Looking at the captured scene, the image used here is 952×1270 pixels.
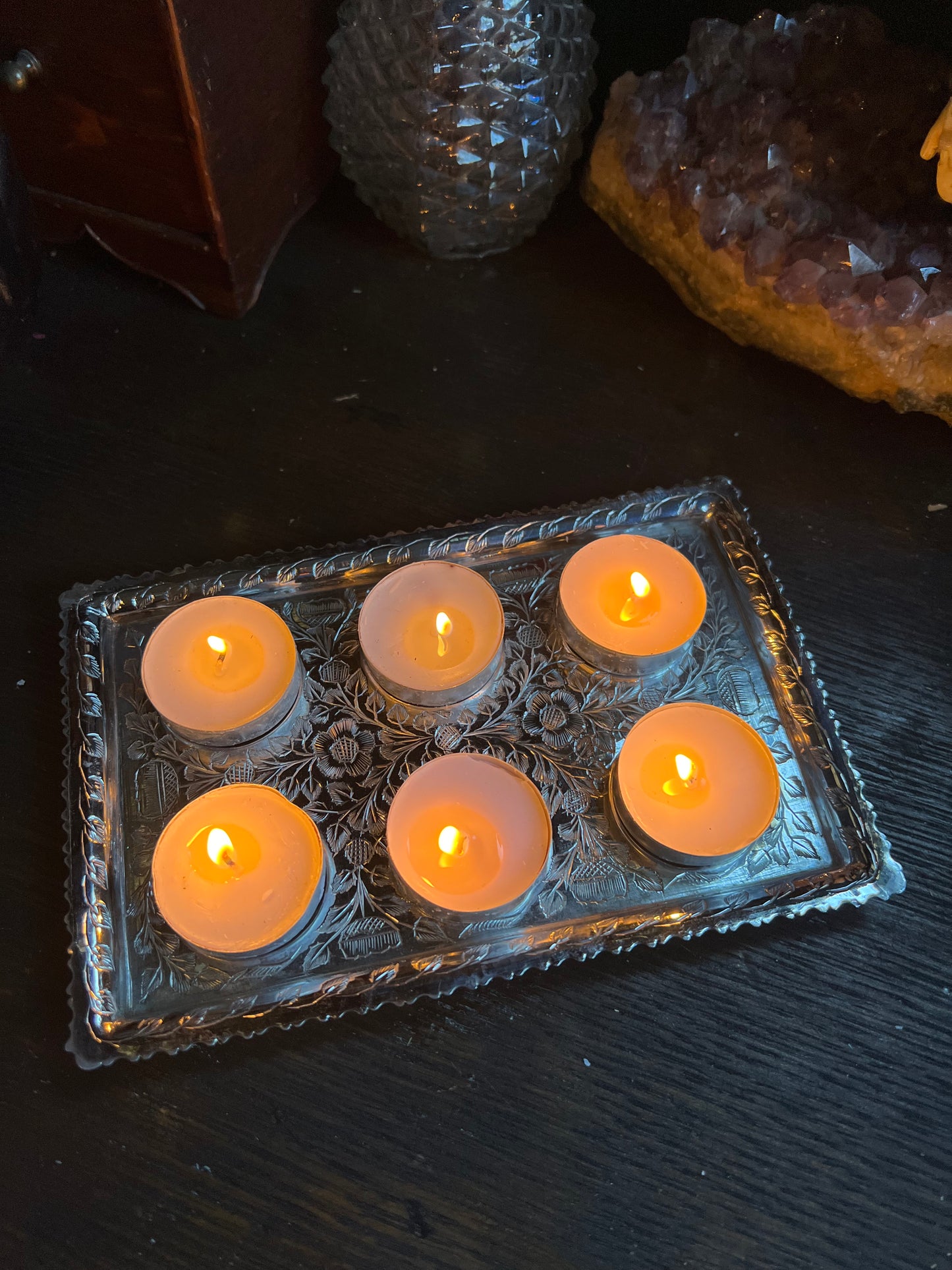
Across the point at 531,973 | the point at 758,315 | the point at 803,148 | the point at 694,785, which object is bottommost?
the point at 531,973

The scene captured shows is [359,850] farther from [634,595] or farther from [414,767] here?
[634,595]

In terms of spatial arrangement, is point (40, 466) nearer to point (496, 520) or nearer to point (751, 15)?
point (496, 520)

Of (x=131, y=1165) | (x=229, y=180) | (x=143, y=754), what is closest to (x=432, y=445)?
(x=229, y=180)

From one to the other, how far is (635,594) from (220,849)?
364 mm

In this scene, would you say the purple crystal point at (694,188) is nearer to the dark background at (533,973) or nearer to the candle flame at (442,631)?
the dark background at (533,973)

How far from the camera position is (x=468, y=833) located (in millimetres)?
624

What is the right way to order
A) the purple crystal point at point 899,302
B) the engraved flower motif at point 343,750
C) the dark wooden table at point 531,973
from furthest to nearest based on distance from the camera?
the purple crystal point at point 899,302 → the engraved flower motif at point 343,750 → the dark wooden table at point 531,973

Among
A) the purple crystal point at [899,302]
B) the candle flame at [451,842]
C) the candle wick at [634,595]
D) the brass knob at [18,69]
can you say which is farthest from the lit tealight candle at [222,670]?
the purple crystal point at [899,302]

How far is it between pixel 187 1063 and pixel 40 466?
0.56 metres

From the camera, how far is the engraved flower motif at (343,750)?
2.20ft

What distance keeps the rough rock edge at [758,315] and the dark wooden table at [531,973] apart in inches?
2.0

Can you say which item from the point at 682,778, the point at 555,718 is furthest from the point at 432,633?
the point at 682,778

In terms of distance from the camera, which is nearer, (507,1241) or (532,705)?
(507,1241)

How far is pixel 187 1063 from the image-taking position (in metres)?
0.60
